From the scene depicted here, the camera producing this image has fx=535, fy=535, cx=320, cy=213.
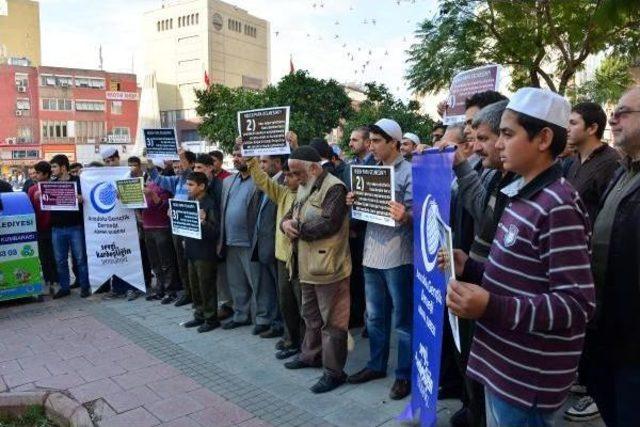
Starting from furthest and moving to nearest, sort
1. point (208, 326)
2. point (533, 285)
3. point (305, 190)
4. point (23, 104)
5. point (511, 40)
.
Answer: point (23, 104)
point (511, 40)
point (208, 326)
point (305, 190)
point (533, 285)

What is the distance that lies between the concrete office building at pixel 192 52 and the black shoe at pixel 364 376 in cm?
8345

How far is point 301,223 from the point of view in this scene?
4.62m

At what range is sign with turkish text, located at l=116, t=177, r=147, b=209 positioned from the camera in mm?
7543

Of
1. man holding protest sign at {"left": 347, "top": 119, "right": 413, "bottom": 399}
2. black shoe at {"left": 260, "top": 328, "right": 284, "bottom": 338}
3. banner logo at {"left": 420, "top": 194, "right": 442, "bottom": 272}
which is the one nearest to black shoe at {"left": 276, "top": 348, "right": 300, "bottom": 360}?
black shoe at {"left": 260, "top": 328, "right": 284, "bottom": 338}

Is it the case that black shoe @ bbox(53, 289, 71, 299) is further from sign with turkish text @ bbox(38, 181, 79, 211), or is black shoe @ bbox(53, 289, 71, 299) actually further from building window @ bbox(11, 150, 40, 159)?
building window @ bbox(11, 150, 40, 159)

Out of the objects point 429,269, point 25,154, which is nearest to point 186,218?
point 429,269

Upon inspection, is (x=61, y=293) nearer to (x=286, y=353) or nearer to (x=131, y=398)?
(x=131, y=398)

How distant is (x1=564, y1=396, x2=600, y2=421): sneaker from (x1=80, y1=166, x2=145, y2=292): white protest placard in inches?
237

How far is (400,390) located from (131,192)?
5.03 m

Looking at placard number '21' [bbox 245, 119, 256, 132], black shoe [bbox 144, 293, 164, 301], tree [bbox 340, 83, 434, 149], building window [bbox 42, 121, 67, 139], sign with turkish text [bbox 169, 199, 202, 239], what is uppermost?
building window [bbox 42, 121, 67, 139]

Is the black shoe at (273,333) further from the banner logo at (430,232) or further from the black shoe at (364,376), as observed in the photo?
the banner logo at (430,232)

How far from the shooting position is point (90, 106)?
7112cm

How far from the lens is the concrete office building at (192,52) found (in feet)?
294

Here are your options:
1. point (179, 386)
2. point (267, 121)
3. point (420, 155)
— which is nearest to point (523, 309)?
point (420, 155)
